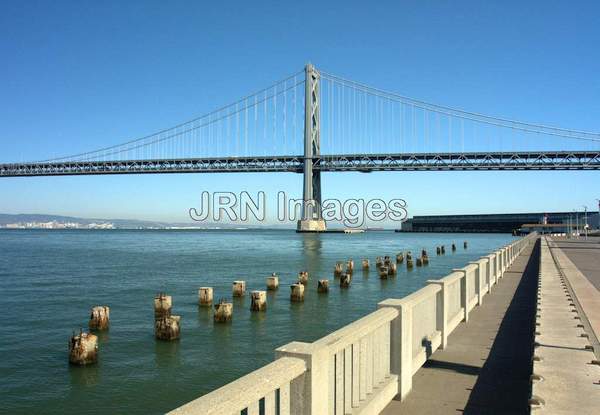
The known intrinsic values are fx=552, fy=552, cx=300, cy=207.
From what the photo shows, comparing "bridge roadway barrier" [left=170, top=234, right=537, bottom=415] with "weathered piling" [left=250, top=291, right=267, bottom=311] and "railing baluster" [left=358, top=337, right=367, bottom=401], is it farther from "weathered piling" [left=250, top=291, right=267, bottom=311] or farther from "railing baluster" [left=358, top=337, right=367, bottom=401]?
"weathered piling" [left=250, top=291, right=267, bottom=311]

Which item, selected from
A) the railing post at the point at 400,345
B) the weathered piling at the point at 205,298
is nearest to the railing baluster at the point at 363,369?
the railing post at the point at 400,345

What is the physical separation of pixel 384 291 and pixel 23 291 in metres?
15.6

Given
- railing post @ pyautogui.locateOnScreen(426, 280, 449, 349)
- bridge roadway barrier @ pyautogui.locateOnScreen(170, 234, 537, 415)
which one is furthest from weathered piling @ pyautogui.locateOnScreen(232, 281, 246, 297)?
railing post @ pyautogui.locateOnScreen(426, 280, 449, 349)

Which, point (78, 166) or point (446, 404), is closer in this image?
point (446, 404)

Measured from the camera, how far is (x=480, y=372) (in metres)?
6.50

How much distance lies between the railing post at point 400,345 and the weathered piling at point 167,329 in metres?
9.24

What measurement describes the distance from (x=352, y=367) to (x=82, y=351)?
870 cm

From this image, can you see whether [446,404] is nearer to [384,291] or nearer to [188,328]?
[188,328]

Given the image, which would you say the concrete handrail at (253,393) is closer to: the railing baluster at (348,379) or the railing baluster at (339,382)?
the railing baluster at (339,382)

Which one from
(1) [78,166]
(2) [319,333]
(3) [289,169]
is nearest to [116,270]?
(2) [319,333]

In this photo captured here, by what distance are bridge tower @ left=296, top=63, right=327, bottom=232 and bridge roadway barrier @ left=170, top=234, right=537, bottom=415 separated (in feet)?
290

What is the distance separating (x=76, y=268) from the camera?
3531 centimetres

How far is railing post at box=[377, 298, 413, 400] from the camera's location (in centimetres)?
546

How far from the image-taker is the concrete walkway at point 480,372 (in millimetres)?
5352
